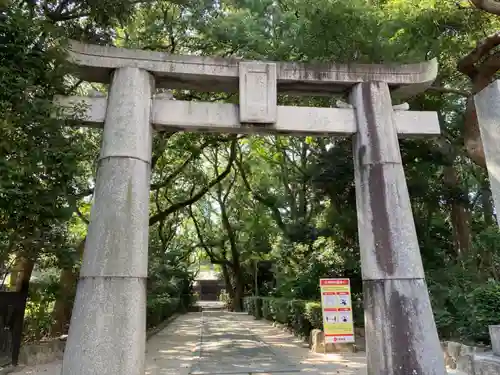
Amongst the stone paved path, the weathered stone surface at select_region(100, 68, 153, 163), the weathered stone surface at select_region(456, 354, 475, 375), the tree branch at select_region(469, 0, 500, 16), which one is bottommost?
the stone paved path

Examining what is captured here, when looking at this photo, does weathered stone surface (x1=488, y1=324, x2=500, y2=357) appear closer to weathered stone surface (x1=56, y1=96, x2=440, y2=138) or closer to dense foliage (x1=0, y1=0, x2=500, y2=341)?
dense foliage (x1=0, y1=0, x2=500, y2=341)

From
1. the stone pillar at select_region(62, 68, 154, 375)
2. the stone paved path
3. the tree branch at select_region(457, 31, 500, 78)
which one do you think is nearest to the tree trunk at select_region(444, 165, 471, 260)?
the tree branch at select_region(457, 31, 500, 78)

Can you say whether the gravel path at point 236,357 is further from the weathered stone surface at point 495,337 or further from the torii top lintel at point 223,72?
the torii top lintel at point 223,72

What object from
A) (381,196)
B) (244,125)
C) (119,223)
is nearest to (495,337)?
(381,196)

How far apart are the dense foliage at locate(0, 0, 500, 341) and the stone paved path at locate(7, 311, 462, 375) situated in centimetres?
137

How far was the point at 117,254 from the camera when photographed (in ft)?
14.9

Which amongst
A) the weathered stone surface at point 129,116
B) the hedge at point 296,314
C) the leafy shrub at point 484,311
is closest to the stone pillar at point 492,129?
the leafy shrub at point 484,311

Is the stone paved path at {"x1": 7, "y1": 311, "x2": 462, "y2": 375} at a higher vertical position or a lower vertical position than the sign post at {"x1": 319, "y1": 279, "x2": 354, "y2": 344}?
lower

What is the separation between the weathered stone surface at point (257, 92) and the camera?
5.41m

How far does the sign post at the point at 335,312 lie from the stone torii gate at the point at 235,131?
4.23 m

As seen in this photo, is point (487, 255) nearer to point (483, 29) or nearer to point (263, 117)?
point (483, 29)

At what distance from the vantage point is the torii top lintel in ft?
17.5

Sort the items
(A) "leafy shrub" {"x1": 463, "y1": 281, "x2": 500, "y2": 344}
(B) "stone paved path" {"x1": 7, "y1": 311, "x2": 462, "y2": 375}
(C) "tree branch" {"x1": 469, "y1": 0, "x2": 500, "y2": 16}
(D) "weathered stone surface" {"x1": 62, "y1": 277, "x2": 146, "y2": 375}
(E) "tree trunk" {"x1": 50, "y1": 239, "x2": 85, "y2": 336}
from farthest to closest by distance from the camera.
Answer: (E) "tree trunk" {"x1": 50, "y1": 239, "x2": 85, "y2": 336}
(B) "stone paved path" {"x1": 7, "y1": 311, "x2": 462, "y2": 375}
(C) "tree branch" {"x1": 469, "y1": 0, "x2": 500, "y2": 16}
(A) "leafy shrub" {"x1": 463, "y1": 281, "x2": 500, "y2": 344}
(D) "weathered stone surface" {"x1": 62, "y1": 277, "x2": 146, "y2": 375}

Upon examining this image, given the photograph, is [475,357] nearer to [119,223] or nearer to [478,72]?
[119,223]
